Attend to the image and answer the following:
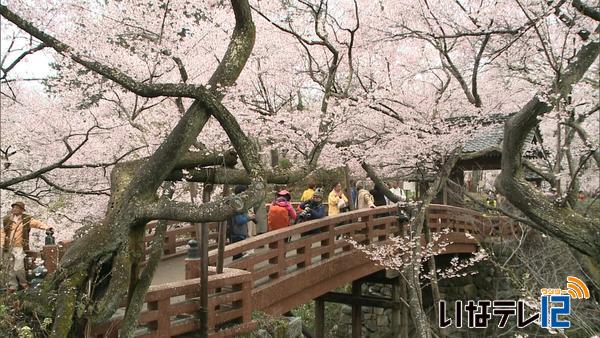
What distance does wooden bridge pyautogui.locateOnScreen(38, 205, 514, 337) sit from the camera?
5439mm

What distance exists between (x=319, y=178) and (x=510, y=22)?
1279 centimetres

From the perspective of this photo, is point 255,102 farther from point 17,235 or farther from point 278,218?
point 17,235

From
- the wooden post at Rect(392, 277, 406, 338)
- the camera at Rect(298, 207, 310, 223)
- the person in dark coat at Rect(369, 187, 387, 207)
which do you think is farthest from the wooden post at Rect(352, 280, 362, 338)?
the camera at Rect(298, 207, 310, 223)

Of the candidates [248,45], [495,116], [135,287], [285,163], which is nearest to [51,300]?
[135,287]

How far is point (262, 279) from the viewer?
7820 mm

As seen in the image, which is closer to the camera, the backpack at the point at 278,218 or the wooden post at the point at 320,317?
the backpack at the point at 278,218

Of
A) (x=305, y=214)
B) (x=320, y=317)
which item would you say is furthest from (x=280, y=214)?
(x=320, y=317)

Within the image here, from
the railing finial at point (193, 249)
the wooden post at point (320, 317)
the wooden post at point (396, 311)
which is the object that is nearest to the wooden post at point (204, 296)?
the railing finial at point (193, 249)

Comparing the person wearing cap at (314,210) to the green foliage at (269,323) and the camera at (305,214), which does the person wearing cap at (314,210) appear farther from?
the green foliage at (269,323)

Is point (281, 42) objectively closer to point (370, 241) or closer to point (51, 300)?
point (370, 241)

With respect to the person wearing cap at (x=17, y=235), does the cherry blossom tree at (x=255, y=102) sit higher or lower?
higher

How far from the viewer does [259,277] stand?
735cm

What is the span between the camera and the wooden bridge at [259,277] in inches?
214

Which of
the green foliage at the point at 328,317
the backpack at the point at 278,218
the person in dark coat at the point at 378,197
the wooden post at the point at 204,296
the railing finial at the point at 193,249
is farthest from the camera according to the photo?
the green foliage at the point at 328,317
